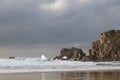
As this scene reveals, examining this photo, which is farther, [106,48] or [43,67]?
[106,48]

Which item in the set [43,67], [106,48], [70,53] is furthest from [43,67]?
[70,53]

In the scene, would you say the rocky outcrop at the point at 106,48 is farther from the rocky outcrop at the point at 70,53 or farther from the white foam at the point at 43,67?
the white foam at the point at 43,67

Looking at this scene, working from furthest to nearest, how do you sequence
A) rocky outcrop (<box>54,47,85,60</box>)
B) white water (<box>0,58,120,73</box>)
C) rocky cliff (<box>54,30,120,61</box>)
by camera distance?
rocky outcrop (<box>54,47,85,60</box>)
rocky cliff (<box>54,30,120,61</box>)
white water (<box>0,58,120,73</box>)

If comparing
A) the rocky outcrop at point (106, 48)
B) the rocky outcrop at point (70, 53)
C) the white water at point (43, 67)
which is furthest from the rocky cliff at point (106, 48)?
the white water at point (43, 67)

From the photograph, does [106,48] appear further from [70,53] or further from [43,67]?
[43,67]

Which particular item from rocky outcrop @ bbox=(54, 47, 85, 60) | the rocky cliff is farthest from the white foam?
rocky outcrop @ bbox=(54, 47, 85, 60)

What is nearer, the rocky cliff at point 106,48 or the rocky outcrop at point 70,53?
the rocky cliff at point 106,48

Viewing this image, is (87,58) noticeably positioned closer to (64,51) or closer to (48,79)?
(64,51)

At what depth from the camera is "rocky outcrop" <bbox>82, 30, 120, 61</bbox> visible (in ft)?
332

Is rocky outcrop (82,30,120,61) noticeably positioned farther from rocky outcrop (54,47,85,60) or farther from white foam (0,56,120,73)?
white foam (0,56,120,73)

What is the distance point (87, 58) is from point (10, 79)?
71.6 m

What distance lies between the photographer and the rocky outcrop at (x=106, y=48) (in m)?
101

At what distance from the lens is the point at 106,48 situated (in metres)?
104

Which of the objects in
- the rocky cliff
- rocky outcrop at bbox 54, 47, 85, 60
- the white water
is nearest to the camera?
the white water
